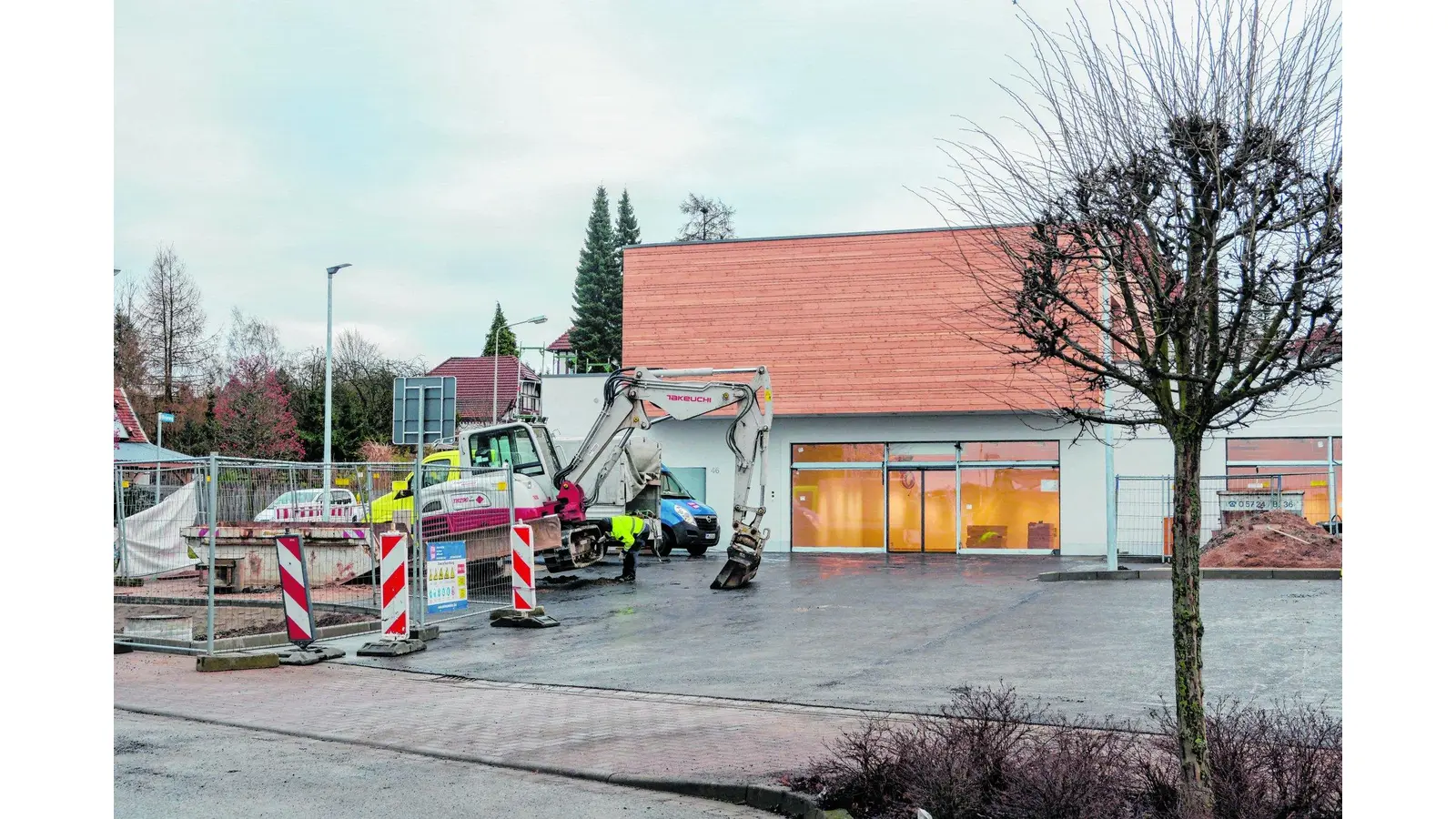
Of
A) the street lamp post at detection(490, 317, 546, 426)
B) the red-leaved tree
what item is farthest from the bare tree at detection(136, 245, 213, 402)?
the street lamp post at detection(490, 317, 546, 426)

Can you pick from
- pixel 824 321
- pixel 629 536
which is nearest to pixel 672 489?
pixel 824 321

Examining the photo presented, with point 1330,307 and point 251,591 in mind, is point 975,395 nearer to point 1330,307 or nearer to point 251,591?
point 251,591

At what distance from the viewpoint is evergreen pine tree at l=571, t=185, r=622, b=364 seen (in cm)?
8538

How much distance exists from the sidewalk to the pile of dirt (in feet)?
45.1

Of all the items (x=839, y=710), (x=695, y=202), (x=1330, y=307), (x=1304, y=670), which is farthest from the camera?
(x=695, y=202)

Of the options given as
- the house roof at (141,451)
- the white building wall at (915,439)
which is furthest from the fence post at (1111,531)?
the house roof at (141,451)

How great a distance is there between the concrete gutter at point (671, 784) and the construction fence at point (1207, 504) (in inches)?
765

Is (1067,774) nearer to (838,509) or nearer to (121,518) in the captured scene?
(121,518)

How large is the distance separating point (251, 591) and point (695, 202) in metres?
50.8

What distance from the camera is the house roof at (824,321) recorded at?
29.4 meters

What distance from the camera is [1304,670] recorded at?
10602 millimetres

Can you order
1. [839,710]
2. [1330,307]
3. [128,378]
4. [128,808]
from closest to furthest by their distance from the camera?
[1330,307]
[128,808]
[839,710]
[128,378]

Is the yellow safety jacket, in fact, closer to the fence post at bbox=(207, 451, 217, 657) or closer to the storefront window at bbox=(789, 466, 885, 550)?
the storefront window at bbox=(789, 466, 885, 550)
